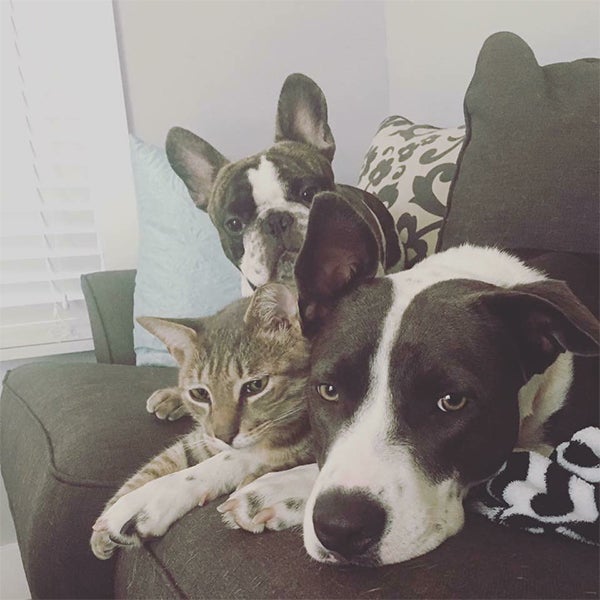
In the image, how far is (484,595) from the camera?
0.64 meters

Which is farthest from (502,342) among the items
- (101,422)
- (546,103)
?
(101,422)

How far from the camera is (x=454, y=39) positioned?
202 centimetres

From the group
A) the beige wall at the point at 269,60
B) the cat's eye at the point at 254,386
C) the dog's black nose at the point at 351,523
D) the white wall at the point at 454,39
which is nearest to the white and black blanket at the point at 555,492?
the dog's black nose at the point at 351,523

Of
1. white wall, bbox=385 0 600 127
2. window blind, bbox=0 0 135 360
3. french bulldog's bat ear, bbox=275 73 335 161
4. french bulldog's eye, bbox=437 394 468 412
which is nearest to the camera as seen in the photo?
french bulldog's eye, bbox=437 394 468 412

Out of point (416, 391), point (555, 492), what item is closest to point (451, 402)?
point (416, 391)

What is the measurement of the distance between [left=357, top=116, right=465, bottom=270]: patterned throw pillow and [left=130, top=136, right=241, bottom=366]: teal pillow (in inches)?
16.8

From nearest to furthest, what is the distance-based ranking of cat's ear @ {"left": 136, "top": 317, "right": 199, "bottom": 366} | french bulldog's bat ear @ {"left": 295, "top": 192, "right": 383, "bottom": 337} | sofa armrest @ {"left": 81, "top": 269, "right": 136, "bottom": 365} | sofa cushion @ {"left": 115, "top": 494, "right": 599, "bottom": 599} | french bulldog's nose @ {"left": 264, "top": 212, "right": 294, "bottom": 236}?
sofa cushion @ {"left": 115, "top": 494, "right": 599, "bottom": 599}
french bulldog's bat ear @ {"left": 295, "top": 192, "right": 383, "bottom": 337}
cat's ear @ {"left": 136, "top": 317, "right": 199, "bottom": 366}
french bulldog's nose @ {"left": 264, "top": 212, "right": 294, "bottom": 236}
sofa armrest @ {"left": 81, "top": 269, "right": 136, "bottom": 365}

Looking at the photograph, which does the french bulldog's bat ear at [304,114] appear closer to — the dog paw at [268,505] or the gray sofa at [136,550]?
the gray sofa at [136,550]

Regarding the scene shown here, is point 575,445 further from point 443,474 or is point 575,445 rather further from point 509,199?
point 509,199

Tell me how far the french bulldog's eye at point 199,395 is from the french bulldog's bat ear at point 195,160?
0.52 m

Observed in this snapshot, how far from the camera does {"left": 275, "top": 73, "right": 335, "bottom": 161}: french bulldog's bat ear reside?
4.66 ft

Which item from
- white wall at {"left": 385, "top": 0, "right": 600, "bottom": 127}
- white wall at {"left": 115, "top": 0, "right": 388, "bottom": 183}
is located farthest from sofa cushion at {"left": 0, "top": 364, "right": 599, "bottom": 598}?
white wall at {"left": 385, "top": 0, "right": 600, "bottom": 127}

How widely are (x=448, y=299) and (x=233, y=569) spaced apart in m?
0.41

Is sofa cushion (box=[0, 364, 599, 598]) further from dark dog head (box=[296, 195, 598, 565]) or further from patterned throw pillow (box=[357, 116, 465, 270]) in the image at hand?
patterned throw pillow (box=[357, 116, 465, 270])
